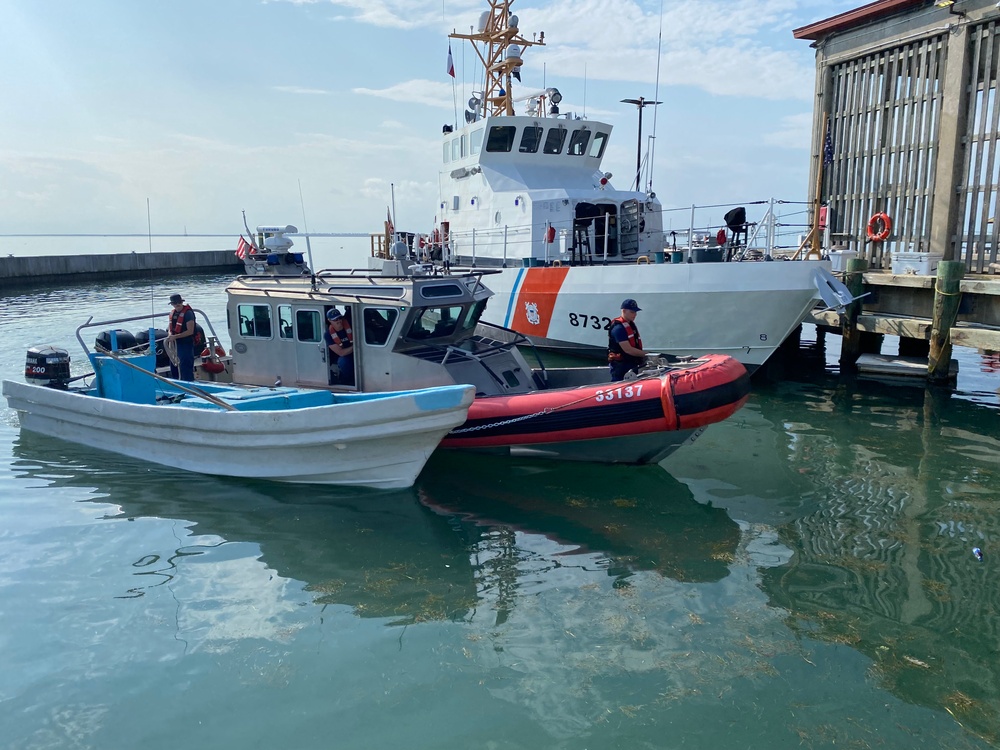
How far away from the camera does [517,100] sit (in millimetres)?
16484

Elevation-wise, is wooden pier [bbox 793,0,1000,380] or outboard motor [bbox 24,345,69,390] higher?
wooden pier [bbox 793,0,1000,380]

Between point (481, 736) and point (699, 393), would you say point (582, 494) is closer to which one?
point (699, 393)

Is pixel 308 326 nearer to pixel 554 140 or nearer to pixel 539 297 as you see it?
pixel 539 297

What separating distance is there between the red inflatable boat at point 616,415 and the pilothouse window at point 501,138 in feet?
29.9

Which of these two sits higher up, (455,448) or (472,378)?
(472,378)

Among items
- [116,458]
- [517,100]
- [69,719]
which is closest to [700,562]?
[69,719]

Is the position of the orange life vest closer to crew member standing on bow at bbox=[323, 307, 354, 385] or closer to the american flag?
crew member standing on bow at bbox=[323, 307, 354, 385]

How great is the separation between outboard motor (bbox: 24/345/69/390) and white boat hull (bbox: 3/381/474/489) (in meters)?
1.14

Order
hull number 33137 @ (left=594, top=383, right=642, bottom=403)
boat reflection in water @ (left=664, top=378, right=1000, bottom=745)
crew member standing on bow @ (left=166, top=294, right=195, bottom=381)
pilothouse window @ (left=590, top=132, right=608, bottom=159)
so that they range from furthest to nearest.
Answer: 1. pilothouse window @ (left=590, top=132, right=608, bottom=159)
2. crew member standing on bow @ (left=166, top=294, right=195, bottom=381)
3. hull number 33137 @ (left=594, top=383, right=642, bottom=403)
4. boat reflection in water @ (left=664, top=378, right=1000, bottom=745)

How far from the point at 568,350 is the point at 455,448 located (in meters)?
6.50

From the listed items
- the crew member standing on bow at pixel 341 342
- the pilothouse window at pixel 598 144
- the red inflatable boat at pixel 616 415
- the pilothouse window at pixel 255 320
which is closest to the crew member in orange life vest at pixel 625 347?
the red inflatable boat at pixel 616 415

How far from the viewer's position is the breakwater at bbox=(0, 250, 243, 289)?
32062 mm

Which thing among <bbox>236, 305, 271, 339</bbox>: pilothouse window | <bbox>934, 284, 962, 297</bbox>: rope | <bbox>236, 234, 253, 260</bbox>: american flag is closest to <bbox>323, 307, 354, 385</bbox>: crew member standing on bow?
<bbox>236, 305, 271, 339</bbox>: pilothouse window

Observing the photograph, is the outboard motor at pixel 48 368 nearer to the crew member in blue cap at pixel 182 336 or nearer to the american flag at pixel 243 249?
the crew member in blue cap at pixel 182 336
